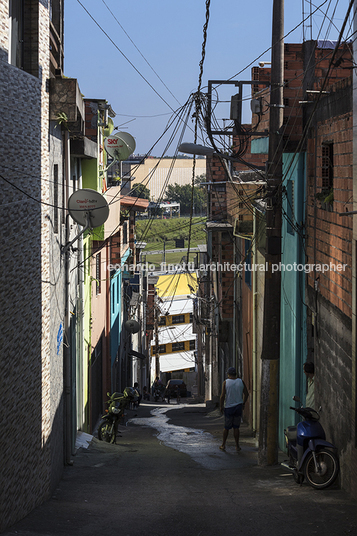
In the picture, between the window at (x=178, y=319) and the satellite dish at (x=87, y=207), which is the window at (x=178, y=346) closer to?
the window at (x=178, y=319)

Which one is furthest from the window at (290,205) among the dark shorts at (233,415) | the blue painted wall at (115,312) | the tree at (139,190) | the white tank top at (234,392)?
the blue painted wall at (115,312)

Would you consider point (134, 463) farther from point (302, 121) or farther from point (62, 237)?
point (302, 121)

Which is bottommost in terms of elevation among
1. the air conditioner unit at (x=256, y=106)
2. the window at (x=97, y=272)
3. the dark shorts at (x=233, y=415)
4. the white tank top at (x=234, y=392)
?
the dark shorts at (x=233, y=415)

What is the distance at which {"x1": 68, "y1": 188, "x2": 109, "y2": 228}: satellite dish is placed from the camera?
11.1 meters

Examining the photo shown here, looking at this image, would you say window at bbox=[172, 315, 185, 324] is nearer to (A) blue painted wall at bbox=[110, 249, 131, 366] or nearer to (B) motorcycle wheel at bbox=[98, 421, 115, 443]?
(A) blue painted wall at bbox=[110, 249, 131, 366]

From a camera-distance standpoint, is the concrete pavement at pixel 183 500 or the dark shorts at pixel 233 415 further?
the dark shorts at pixel 233 415

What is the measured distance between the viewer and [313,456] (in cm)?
761

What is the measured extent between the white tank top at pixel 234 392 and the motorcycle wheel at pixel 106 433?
162 inches

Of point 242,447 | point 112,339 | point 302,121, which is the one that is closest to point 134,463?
point 242,447

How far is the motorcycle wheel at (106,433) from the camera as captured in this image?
14562 mm

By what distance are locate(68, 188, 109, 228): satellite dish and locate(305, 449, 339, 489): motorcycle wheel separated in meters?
5.82

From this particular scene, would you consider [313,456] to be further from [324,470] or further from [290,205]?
[290,205]

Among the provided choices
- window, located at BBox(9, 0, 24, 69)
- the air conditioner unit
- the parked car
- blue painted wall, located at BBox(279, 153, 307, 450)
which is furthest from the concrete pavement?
the parked car

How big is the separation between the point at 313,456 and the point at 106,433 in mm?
8037
